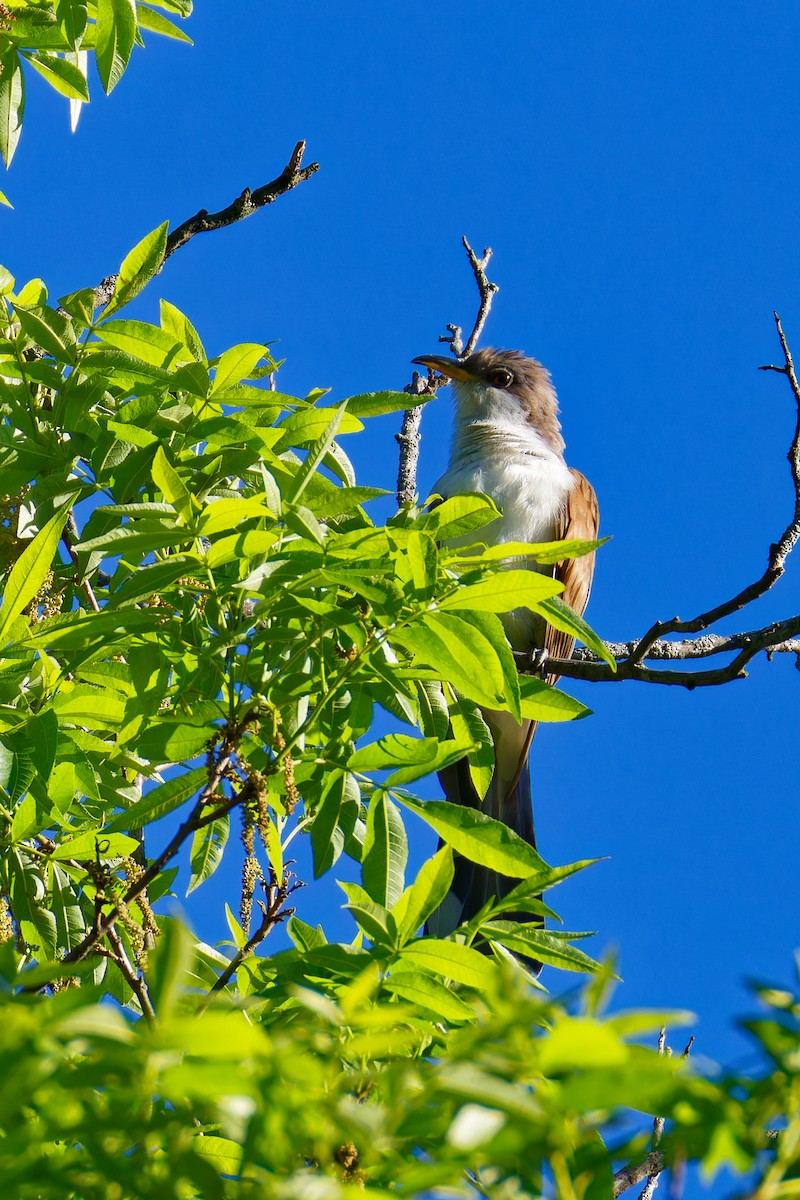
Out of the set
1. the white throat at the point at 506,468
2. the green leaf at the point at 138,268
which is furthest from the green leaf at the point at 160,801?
the white throat at the point at 506,468

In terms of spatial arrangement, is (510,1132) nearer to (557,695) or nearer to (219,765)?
(219,765)

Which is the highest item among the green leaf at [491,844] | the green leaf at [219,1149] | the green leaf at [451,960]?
the green leaf at [491,844]

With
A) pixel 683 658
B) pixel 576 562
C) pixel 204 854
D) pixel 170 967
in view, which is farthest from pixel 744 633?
pixel 170 967

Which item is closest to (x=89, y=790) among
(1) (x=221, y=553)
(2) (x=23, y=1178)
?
(1) (x=221, y=553)

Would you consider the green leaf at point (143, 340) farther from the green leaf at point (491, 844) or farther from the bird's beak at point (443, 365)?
the bird's beak at point (443, 365)

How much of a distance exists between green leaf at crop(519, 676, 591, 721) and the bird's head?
438 centimetres

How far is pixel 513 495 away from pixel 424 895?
14.4ft

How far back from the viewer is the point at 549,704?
2.55 meters

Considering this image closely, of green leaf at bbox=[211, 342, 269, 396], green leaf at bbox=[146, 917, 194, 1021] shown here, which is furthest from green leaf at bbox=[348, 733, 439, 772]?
green leaf at bbox=[146, 917, 194, 1021]

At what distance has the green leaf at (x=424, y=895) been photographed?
1892mm

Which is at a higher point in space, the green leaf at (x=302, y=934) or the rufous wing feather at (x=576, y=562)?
the rufous wing feather at (x=576, y=562)

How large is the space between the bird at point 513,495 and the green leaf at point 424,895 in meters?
2.90

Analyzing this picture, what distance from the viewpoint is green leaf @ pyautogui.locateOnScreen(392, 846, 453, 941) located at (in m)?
1.89

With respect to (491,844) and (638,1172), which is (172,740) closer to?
(491,844)
